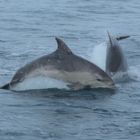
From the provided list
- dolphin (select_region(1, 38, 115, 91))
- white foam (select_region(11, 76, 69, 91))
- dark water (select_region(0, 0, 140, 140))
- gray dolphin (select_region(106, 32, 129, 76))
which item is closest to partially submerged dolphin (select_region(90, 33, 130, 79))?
gray dolphin (select_region(106, 32, 129, 76))

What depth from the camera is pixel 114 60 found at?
69.5ft

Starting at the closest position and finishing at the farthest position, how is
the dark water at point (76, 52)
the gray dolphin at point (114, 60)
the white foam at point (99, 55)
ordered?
the dark water at point (76, 52)
the gray dolphin at point (114, 60)
the white foam at point (99, 55)

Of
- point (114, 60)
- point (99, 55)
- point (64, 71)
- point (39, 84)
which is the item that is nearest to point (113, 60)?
point (114, 60)

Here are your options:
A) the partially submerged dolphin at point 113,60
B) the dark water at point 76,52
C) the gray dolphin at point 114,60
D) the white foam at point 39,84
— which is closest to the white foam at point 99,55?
the partially submerged dolphin at point 113,60

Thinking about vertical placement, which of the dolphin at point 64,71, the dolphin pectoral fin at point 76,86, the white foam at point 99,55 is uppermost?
the dolphin at point 64,71

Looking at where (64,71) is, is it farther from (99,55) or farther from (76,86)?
(99,55)

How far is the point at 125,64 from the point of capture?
Result: 21.2 metres

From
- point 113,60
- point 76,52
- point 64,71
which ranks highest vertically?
point 64,71

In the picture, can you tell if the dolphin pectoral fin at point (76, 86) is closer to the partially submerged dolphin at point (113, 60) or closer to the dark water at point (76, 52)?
the dark water at point (76, 52)

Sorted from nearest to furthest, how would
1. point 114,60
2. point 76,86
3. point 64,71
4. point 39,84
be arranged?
1. point 64,71
2. point 76,86
3. point 39,84
4. point 114,60

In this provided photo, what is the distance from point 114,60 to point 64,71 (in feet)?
9.25

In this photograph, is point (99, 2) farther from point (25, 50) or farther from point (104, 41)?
→ point (25, 50)

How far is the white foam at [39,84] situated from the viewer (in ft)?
62.0

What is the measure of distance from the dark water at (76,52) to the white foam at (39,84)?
0.17 meters
